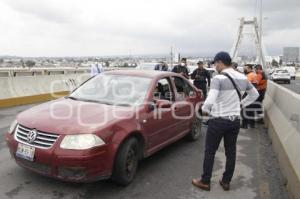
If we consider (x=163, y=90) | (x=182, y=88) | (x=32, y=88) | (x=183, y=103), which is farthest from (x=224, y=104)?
(x=32, y=88)

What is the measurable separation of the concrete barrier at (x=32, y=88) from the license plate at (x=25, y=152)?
8.61 metres

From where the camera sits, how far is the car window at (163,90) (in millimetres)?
6117

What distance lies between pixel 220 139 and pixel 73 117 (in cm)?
199

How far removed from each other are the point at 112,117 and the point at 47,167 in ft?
3.42

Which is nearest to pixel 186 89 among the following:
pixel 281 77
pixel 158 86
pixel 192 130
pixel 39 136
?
pixel 192 130

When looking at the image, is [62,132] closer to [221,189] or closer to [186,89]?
[221,189]

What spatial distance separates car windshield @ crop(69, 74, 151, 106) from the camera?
5.63m

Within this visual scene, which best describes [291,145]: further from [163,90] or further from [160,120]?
[163,90]

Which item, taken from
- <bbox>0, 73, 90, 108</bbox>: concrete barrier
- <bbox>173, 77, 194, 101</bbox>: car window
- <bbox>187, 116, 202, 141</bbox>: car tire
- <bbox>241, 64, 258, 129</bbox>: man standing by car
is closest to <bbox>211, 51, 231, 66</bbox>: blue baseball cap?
<bbox>173, 77, 194, 101</bbox>: car window

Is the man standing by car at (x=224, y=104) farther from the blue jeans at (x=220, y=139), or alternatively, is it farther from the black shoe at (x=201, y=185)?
the black shoe at (x=201, y=185)

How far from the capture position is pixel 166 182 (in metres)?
5.25

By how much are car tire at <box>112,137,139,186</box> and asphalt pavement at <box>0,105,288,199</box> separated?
13 cm

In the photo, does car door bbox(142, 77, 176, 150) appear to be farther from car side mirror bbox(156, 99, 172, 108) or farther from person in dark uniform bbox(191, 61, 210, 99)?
person in dark uniform bbox(191, 61, 210, 99)

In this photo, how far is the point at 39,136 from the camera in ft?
14.8
